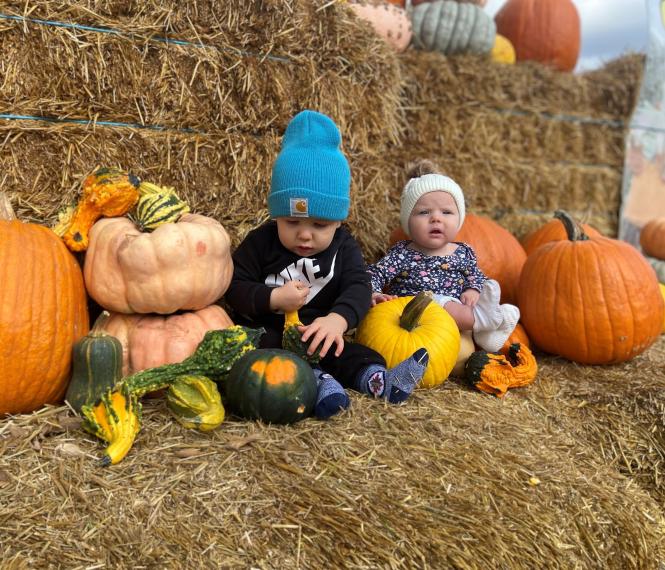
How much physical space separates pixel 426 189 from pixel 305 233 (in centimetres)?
97

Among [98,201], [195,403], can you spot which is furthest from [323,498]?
[98,201]

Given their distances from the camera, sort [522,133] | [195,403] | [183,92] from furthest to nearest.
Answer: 1. [522,133]
2. [183,92]
3. [195,403]

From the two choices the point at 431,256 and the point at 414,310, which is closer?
the point at 414,310

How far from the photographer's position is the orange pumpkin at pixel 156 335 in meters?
2.41

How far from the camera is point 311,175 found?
2.63 meters

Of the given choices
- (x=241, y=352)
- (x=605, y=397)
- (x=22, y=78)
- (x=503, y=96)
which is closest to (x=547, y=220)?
(x=503, y=96)

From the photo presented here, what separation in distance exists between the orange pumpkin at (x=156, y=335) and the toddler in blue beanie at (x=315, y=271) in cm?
25

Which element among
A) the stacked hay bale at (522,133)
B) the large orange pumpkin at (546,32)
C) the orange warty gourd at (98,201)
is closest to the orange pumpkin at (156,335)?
the orange warty gourd at (98,201)

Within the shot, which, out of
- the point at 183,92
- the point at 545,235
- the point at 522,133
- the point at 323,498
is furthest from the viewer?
the point at 522,133

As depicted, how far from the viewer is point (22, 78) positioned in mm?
2674

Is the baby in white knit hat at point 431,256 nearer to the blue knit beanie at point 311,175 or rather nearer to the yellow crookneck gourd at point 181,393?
the blue knit beanie at point 311,175

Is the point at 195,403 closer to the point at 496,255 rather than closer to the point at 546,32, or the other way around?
the point at 496,255

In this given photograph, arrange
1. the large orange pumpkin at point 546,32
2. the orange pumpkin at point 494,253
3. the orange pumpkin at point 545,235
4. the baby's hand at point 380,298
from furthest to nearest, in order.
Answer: the large orange pumpkin at point 546,32 < the orange pumpkin at point 545,235 < the orange pumpkin at point 494,253 < the baby's hand at point 380,298

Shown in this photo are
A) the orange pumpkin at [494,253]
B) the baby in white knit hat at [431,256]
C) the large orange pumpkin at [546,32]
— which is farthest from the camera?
the large orange pumpkin at [546,32]
